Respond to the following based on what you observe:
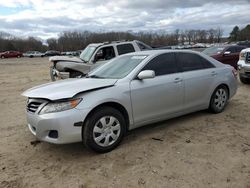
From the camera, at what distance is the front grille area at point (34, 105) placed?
4613 millimetres

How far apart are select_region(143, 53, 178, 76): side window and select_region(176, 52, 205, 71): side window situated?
207mm

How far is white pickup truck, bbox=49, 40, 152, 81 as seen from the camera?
1046 centimetres

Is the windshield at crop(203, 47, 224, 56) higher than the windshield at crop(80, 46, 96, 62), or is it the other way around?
the windshield at crop(80, 46, 96, 62)

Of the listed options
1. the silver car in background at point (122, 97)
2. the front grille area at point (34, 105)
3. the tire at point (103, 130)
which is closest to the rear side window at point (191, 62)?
the silver car in background at point (122, 97)

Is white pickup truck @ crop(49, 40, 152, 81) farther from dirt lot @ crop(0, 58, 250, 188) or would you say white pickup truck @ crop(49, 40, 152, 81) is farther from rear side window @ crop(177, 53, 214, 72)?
rear side window @ crop(177, 53, 214, 72)

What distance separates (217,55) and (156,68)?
9.83m

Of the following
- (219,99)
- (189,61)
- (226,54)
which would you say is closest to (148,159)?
(189,61)

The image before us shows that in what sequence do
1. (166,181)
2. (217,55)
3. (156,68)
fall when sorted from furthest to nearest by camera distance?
(217,55) < (156,68) < (166,181)

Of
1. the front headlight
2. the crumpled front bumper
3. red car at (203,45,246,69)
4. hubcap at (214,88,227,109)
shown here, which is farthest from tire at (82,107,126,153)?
red car at (203,45,246,69)

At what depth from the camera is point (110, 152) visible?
4723mm

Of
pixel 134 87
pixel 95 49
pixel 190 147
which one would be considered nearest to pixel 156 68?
pixel 134 87

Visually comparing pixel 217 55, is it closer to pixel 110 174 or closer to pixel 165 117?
pixel 165 117

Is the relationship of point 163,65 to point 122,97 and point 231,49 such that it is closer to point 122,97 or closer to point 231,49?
point 122,97

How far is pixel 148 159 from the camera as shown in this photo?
441cm
